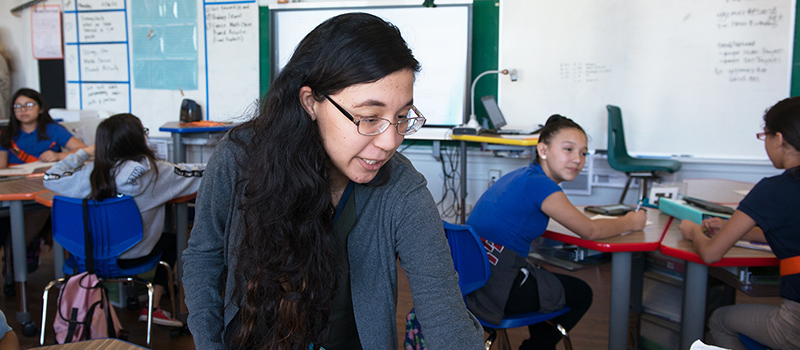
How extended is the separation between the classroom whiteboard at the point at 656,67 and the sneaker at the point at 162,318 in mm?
2918

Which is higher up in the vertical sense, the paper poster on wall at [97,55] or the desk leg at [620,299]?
the paper poster on wall at [97,55]

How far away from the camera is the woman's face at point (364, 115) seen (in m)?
0.90

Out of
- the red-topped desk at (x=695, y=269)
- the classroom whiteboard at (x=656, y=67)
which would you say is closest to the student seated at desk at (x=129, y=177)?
the red-topped desk at (x=695, y=269)

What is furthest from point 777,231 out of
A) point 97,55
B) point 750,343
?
point 97,55

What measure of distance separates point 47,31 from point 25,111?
225 centimetres

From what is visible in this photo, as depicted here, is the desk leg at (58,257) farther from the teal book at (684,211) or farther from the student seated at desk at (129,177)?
the teal book at (684,211)

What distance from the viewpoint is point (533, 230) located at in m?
2.01

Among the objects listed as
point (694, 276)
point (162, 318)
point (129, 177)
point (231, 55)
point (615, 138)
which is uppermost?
point (231, 55)

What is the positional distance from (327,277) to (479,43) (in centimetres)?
382

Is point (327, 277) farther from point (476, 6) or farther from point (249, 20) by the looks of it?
point (249, 20)

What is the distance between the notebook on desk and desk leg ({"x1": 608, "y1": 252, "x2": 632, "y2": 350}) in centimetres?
216

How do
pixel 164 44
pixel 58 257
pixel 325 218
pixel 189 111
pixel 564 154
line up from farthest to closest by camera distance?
pixel 164 44, pixel 189 111, pixel 58 257, pixel 564 154, pixel 325 218

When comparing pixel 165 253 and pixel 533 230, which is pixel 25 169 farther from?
pixel 533 230

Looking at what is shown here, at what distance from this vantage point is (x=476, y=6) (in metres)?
4.50
